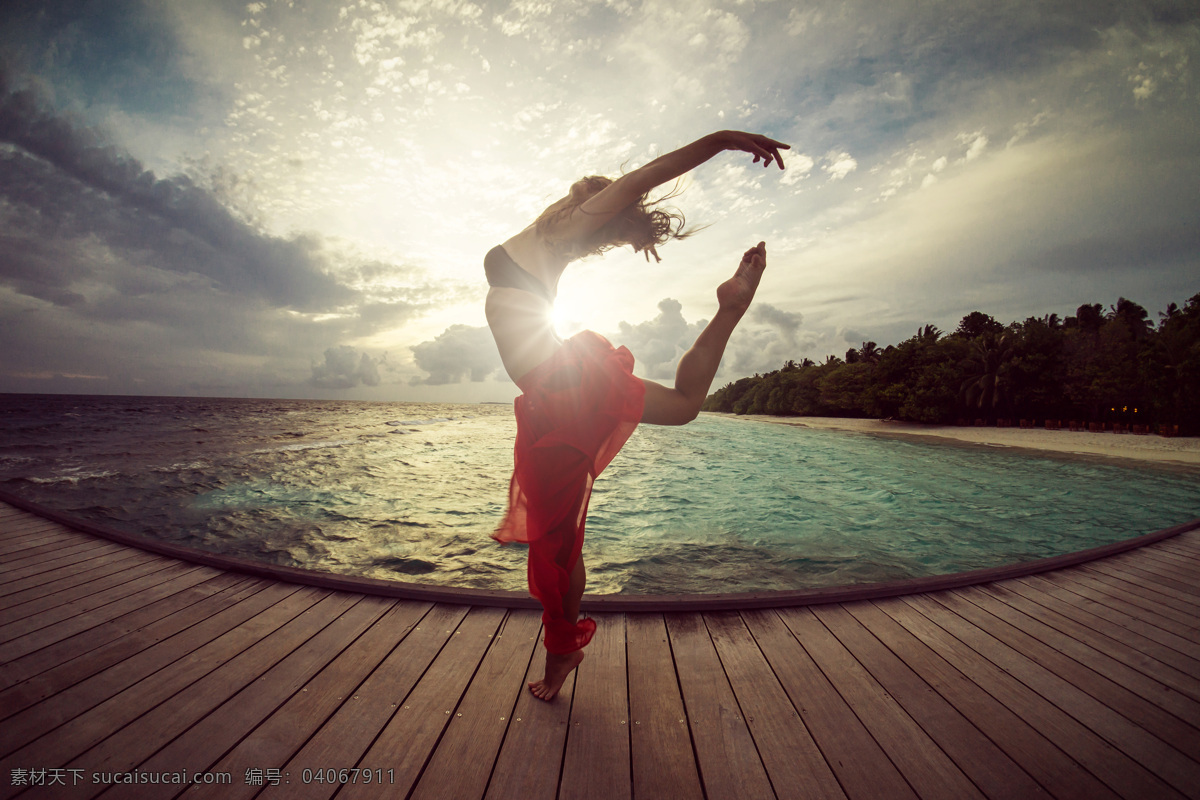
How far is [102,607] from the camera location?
2.29 meters

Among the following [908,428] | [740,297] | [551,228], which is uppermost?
[551,228]

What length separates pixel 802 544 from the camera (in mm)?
5949

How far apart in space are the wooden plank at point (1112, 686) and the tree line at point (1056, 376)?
3224 centimetres

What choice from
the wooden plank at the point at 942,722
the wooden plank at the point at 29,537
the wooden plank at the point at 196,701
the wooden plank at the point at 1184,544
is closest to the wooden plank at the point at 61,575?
the wooden plank at the point at 29,537

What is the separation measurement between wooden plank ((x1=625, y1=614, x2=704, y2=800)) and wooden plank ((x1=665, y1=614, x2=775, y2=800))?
3 cm

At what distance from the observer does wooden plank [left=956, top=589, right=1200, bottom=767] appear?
143cm

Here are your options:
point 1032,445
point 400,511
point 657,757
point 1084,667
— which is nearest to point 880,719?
point 657,757

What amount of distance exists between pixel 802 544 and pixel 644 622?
463 centimetres

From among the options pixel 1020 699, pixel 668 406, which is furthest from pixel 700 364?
pixel 1020 699

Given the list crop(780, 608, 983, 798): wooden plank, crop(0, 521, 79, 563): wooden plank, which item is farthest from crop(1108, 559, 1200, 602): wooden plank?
crop(0, 521, 79, 563): wooden plank

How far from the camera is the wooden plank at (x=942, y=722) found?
50.5 inches

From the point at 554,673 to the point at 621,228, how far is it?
166cm

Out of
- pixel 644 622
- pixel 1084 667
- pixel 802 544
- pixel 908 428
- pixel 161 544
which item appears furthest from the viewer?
pixel 908 428

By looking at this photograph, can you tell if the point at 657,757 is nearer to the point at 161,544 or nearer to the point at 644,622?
the point at 644,622
